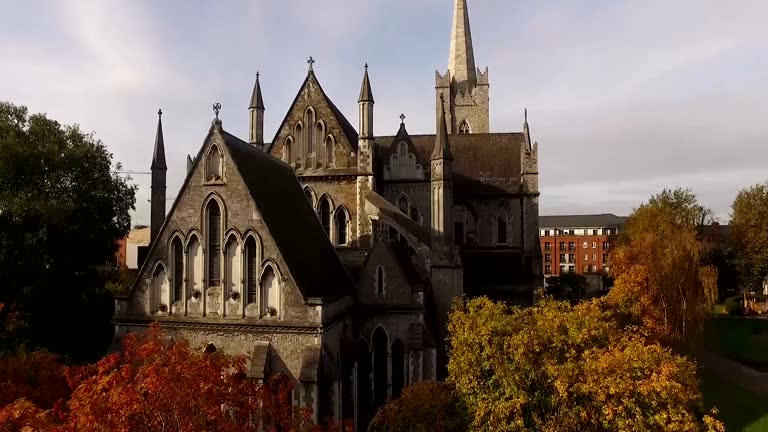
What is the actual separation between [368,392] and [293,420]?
26.1ft

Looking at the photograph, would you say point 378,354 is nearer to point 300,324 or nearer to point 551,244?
point 300,324

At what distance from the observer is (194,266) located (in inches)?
715

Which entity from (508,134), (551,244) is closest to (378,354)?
(508,134)

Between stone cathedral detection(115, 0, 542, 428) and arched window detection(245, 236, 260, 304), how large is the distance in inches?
1.7

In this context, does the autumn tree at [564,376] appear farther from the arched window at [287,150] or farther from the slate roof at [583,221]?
the slate roof at [583,221]

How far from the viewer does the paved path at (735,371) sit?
98.0ft

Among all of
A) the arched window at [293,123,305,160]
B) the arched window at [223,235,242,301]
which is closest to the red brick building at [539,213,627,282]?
the arched window at [293,123,305,160]

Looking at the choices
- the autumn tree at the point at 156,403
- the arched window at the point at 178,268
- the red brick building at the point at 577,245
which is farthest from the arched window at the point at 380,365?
the red brick building at the point at 577,245

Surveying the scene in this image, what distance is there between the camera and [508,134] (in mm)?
36188

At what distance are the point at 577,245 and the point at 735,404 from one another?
254 ft

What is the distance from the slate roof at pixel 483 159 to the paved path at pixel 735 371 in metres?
18.0

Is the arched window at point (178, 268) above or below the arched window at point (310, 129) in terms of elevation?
below

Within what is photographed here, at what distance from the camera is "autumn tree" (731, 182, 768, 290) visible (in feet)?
178

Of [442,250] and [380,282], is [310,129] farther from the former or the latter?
[380,282]
